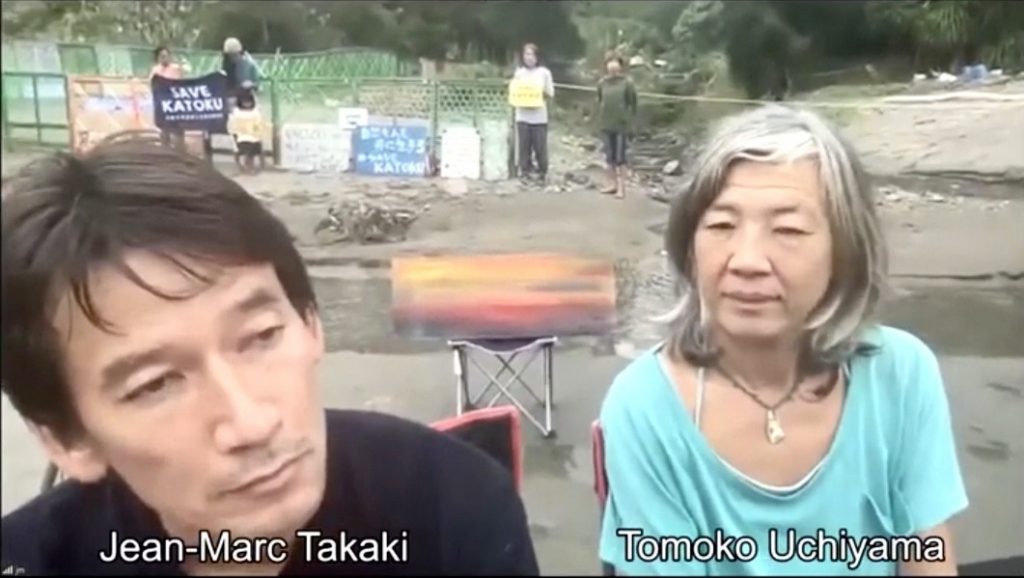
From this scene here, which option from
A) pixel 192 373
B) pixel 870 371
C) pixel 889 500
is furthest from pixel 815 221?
pixel 192 373

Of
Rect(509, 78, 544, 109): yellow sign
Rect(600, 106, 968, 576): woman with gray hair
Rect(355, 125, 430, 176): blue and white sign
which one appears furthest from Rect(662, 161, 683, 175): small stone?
Rect(355, 125, 430, 176): blue and white sign

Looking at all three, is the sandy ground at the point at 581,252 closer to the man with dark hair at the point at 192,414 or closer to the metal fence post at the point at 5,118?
the man with dark hair at the point at 192,414

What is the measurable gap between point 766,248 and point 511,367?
305 mm

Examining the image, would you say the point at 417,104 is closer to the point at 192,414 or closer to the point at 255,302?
the point at 255,302

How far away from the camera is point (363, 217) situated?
131 centimetres

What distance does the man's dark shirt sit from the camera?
1.22 metres

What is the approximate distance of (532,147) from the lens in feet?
4.32

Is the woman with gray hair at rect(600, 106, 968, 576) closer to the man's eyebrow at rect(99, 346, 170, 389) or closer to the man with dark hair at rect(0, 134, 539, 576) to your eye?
the man with dark hair at rect(0, 134, 539, 576)

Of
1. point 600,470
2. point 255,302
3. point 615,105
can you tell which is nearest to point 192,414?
point 255,302

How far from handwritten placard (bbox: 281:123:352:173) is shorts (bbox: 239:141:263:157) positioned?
3 centimetres

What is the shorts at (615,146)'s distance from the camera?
4.33 ft

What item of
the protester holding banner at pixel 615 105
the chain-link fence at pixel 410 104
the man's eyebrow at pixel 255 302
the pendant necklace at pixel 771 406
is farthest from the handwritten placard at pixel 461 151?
the pendant necklace at pixel 771 406

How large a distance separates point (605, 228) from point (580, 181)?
6 cm

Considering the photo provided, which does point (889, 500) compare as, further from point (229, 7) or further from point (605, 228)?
point (229, 7)
